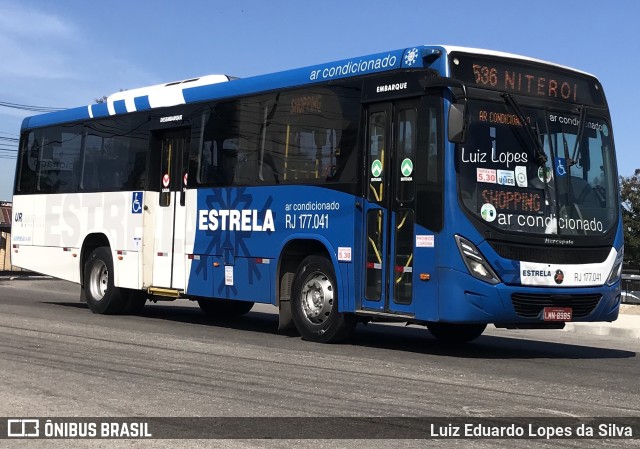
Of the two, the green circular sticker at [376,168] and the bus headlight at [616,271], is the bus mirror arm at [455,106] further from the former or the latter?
the bus headlight at [616,271]

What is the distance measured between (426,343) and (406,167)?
328 cm

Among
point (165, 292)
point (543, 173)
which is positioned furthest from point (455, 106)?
point (165, 292)

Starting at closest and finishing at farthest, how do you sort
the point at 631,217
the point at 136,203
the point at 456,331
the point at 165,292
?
1. the point at 456,331
2. the point at 165,292
3. the point at 136,203
4. the point at 631,217

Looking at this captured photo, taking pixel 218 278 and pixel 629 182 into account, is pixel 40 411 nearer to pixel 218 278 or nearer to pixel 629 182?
pixel 218 278

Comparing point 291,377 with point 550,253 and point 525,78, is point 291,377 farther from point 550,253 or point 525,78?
point 525,78

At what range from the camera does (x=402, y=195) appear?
12000 millimetres

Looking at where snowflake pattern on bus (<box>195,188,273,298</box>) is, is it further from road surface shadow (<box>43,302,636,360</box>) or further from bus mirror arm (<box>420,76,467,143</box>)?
bus mirror arm (<box>420,76,467,143</box>)

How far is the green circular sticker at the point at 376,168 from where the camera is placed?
12352mm

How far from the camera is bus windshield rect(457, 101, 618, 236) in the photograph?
1152 centimetres

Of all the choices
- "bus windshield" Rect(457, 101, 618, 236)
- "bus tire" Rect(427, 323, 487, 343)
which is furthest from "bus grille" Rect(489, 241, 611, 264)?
"bus tire" Rect(427, 323, 487, 343)

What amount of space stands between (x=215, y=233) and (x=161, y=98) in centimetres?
302

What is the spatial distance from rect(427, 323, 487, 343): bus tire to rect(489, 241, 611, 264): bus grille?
2.11 metres

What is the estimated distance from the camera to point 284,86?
46.0 feet

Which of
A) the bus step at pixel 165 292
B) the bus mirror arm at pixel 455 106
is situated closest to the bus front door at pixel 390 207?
the bus mirror arm at pixel 455 106
